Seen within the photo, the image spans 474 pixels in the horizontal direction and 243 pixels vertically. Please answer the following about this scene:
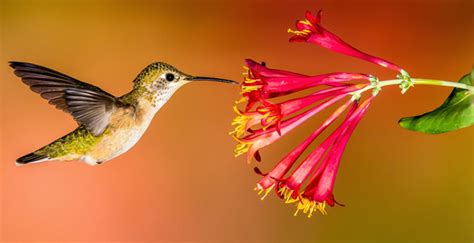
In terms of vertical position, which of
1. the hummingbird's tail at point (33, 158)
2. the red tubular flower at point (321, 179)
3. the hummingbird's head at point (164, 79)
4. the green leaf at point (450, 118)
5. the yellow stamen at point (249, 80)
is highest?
the hummingbird's head at point (164, 79)

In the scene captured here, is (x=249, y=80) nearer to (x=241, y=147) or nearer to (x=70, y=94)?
(x=241, y=147)

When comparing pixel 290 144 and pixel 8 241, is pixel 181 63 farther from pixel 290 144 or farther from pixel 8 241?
pixel 8 241

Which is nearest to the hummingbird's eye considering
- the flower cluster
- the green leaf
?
the flower cluster

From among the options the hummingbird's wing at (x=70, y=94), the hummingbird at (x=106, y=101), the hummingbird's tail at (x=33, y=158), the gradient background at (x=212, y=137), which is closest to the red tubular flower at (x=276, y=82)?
the hummingbird at (x=106, y=101)

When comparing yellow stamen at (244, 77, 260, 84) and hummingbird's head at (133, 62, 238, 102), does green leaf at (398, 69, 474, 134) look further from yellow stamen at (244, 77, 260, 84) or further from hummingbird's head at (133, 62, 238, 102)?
hummingbird's head at (133, 62, 238, 102)

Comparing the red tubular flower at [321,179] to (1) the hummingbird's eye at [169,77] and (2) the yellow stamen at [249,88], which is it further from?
(1) the hummingbird's eye at [169,77]

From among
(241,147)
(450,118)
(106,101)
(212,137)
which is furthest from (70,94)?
(212,137)

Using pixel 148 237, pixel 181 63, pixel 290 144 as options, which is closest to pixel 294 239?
pixel 290 144
